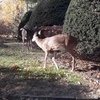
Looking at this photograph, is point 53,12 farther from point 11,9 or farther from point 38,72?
point 11,9

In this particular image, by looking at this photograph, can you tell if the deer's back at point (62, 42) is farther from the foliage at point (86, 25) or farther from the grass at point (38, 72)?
the grass at point (38, 72)

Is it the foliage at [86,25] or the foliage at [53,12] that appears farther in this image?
the foliage at [53,12]

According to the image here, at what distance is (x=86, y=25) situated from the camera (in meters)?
9.76

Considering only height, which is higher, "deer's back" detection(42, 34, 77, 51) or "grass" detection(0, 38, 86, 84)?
"deer's back" detection(42, 34, 77, 51)

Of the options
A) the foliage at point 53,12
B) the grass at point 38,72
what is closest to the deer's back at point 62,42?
the grass at point 38,72

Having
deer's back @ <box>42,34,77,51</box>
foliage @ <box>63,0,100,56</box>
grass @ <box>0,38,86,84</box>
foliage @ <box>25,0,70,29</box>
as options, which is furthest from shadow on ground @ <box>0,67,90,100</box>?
foliage @ <box>25,0,70,29</box>

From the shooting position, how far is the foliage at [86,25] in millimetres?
9469

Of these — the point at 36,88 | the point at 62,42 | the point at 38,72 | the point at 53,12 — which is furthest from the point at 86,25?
the point at 53,12

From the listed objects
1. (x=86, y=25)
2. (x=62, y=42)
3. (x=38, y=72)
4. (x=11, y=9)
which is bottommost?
(x=11, y=9)

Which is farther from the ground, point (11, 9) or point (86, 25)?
point (86, 25)

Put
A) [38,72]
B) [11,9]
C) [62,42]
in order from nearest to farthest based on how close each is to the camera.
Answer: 1. [38,72]
2. [62,42]
3. [11,9]

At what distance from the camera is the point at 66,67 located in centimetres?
995

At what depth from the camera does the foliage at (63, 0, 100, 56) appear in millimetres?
9469

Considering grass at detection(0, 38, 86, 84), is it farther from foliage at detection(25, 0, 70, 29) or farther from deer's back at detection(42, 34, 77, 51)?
foliage at detection(25, 0, 70, 29)
